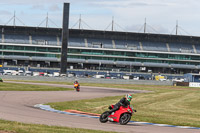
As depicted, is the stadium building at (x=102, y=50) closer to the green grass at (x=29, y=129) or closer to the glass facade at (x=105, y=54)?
the glass facade at (x=105, y=54)

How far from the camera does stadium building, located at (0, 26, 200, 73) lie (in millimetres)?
116875

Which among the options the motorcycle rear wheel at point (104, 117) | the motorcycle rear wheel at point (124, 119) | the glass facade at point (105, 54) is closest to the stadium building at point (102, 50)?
the glass facade at point (105, 54)

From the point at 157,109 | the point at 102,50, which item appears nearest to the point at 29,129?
the point at 157,109

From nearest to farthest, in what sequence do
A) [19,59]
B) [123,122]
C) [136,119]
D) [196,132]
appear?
[196,132] → [123,122] → [136,119] → [19,59]

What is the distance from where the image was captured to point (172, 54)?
120812mm

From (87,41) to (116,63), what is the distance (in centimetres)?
1168

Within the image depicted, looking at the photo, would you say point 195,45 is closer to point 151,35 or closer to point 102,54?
point 151,35

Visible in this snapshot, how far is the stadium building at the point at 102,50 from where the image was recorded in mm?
116875

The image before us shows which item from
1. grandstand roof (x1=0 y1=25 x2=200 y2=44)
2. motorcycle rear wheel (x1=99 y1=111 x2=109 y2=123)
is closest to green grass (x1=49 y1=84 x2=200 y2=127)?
motorcycle rear wheel (x1=99 y1=111 x2=109 y2=123)

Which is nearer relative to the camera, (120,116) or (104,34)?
(120,116)

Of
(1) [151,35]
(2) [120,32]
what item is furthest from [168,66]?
(2) [120,32]

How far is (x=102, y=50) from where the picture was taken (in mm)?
118500

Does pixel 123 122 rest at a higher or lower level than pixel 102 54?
lower

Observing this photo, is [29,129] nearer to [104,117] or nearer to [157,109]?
[104,117]
